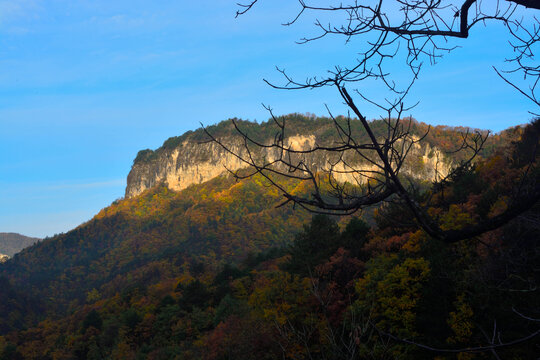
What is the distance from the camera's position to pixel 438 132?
145 metres

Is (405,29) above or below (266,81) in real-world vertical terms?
above

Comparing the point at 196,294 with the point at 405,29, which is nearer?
the point at 405,29

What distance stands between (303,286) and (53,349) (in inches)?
1485

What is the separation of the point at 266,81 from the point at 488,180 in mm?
33255

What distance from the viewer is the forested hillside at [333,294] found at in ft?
21.2

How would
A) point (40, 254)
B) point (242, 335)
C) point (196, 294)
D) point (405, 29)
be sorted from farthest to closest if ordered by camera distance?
1. point (40, 254)
2. point (196, 294)
3. point (242, 335)
4. point (405, 29)

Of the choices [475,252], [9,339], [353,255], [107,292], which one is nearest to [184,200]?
[107,292]

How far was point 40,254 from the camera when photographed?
143375 mm

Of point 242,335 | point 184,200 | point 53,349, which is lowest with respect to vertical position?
point 53,349

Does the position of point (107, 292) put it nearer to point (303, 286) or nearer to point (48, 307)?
point (48, 307)

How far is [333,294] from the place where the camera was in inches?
902

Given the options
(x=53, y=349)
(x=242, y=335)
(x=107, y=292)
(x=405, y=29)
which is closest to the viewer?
(x=405, y=29)

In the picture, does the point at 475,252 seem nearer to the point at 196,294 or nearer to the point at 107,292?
the point at 196,294

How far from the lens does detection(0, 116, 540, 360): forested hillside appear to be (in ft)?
21.2
